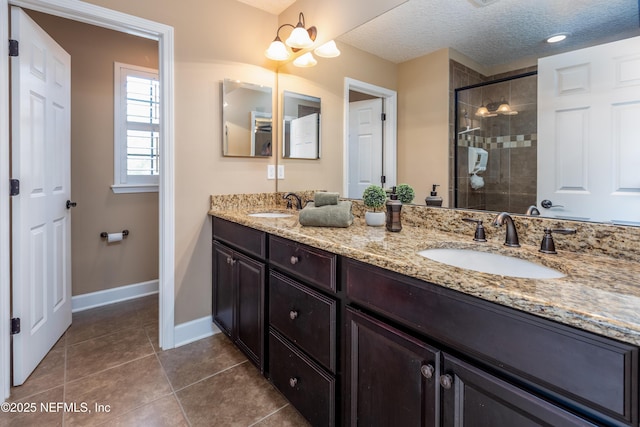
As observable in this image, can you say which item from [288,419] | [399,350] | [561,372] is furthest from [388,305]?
[288,419]

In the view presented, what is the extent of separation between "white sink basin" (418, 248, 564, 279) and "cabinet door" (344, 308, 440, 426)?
312mm

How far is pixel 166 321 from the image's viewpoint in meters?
2.04

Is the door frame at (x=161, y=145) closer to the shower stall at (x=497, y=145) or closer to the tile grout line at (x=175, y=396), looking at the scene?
the tile grout line at (x=175, y=396)

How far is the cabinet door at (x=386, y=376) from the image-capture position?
0.82 meters

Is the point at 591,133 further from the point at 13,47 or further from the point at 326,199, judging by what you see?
the point at 13,47

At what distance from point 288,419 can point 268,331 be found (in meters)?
0.40

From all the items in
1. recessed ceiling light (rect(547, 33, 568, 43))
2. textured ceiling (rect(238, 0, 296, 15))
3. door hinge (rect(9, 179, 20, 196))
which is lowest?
door hinge (rect(9, 179, 20, 196))

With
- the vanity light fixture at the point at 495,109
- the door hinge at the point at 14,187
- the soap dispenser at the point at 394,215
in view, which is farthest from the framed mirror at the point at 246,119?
the vanity light fixture at the point at 495,109

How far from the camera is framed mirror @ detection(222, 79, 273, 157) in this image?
2.19 m

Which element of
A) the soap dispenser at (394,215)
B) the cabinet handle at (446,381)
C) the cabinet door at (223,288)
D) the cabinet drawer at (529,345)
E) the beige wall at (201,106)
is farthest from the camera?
the beige wall at (201,106)

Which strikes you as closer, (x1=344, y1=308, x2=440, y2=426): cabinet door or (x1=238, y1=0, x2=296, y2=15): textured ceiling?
(x1=344, y1=308, x2=440, y2=426): cabinet door

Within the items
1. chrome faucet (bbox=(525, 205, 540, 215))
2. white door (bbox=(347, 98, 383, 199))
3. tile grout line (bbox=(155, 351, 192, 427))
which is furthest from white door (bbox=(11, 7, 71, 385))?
chrome faucet (bbox=(525, 205, 540, 215))

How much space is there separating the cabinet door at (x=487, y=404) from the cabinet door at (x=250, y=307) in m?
0.98

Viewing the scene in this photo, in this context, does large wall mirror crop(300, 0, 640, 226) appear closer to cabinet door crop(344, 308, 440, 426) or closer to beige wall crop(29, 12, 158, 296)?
cabinet door crop(344, 308, 440, 426)
